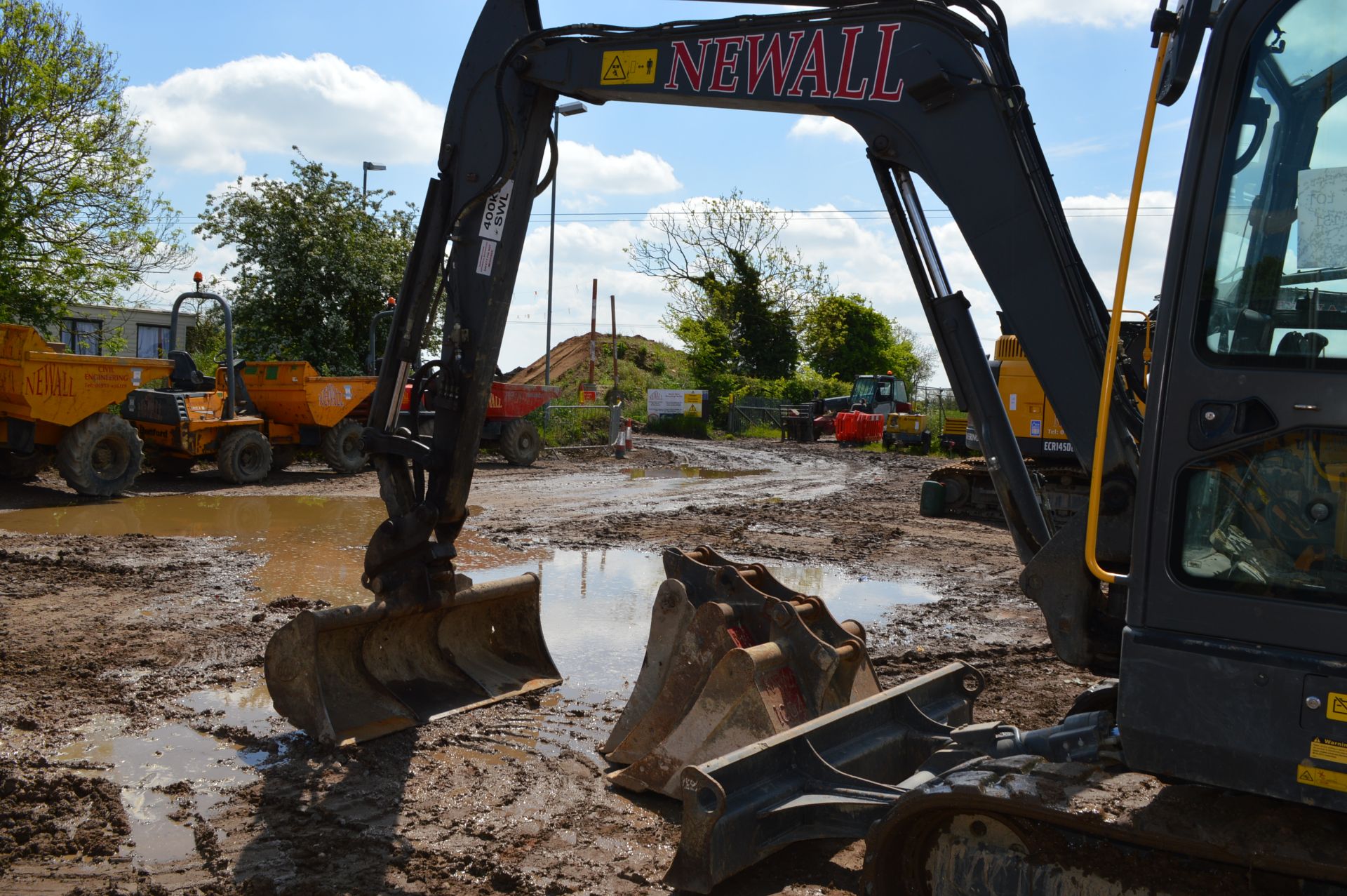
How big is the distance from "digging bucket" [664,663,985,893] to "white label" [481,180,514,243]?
9.88ft

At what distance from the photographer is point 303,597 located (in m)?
8.55

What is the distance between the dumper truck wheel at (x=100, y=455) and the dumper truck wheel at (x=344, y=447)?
3661mm

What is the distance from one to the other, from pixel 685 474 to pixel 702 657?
57.8 ft

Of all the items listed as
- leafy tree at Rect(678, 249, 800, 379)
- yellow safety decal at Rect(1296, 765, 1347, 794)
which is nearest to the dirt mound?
leafy tree at Rect(678, 249, 800, 379)

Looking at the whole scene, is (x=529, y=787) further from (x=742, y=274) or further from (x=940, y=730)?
(x=742, y=274)

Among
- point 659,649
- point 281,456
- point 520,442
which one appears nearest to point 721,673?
point 659,649

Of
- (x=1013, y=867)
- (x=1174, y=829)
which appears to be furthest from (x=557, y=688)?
(x=1174, y=829)

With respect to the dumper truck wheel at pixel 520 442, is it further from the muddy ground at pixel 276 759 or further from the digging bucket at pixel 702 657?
the digging bucket at pixel 702 657

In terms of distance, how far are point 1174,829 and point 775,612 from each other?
2.35 meters

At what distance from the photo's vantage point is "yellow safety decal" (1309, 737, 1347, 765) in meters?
2.38

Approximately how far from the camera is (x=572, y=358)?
5894 cm

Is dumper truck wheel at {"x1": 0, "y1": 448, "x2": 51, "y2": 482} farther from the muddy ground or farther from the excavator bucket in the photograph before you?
the excavator bucket

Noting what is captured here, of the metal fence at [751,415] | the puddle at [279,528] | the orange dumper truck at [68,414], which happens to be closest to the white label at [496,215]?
the puddle at [279,528]

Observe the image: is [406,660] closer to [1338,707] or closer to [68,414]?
[1338,707]
